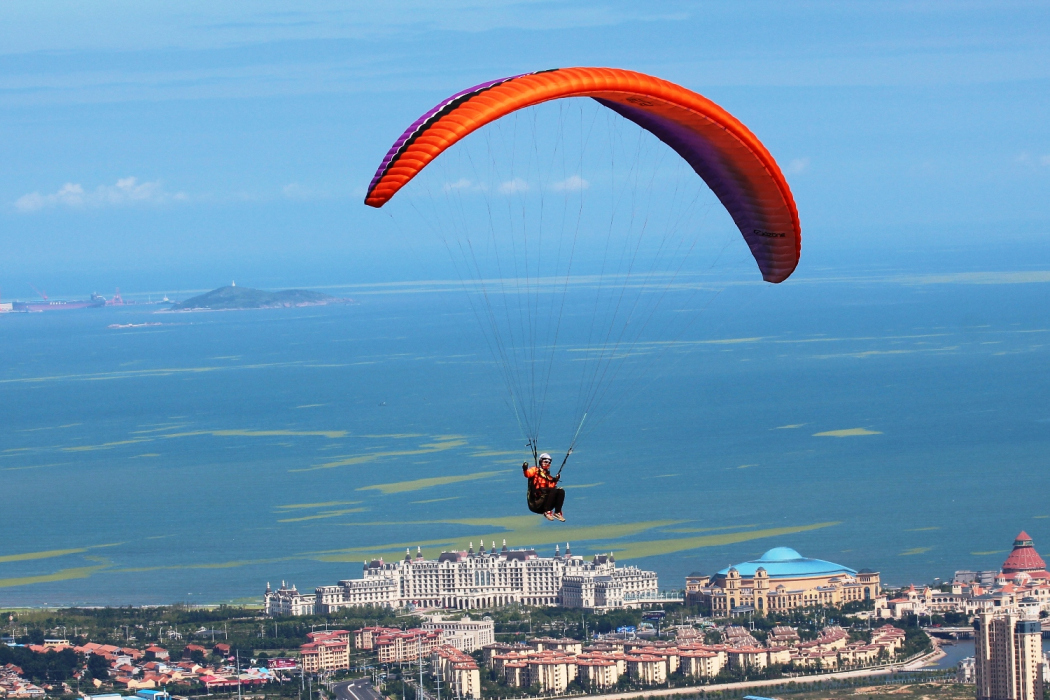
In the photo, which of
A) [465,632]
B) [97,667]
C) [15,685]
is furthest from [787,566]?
[15,685]

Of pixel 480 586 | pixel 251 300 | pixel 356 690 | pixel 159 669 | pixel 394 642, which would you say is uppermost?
pixel 251 300

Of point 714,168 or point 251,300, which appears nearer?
point 714,168

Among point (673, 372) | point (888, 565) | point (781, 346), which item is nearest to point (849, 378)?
point (673, 372)

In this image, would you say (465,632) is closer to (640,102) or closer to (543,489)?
(543,489)

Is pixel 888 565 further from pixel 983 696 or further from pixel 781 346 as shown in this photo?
pixel 781 346

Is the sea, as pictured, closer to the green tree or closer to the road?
the green tree

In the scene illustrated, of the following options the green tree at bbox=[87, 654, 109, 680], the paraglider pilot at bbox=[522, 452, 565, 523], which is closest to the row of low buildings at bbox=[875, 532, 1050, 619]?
the green tree at bbox=[87, 654, 109, 680]

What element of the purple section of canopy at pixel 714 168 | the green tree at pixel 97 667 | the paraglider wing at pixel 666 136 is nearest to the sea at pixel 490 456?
the green tree at pixel 97 667
